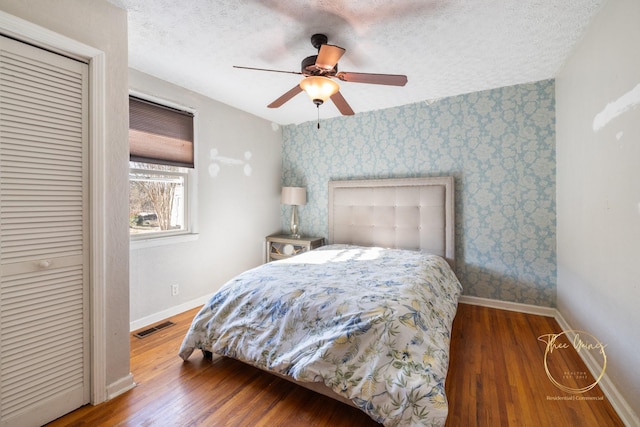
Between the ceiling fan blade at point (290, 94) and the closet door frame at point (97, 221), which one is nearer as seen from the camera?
the closet door frame at point (97, 221)

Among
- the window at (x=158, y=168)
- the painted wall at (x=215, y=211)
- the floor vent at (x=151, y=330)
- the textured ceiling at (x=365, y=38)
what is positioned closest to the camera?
the textured ceiling at (x=365, y=38)

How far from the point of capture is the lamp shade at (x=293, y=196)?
158 inches

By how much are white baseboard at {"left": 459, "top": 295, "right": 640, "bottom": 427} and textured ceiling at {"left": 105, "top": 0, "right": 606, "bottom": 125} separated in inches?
91.6

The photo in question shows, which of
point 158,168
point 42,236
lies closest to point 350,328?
point 42,236

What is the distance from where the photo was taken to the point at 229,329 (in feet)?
6.42

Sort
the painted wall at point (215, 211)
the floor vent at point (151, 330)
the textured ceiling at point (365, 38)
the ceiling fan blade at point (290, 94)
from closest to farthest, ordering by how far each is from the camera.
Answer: the textured ceiling at point (365, 38) → the ceiling fan blade at point (290, 94) → the floor vent at point (151, 330) → the painted wall at point (215, 211)

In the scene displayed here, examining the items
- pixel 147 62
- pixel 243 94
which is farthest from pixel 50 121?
pixel 243 94

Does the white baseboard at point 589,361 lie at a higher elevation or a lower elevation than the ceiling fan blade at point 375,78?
lower

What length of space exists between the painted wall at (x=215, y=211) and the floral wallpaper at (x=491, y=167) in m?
1.47

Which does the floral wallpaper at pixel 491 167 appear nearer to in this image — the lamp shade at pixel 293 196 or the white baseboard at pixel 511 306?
the white baseboard at pixel 511 306

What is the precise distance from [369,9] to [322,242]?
291 cm

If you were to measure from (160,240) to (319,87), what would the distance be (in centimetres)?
214

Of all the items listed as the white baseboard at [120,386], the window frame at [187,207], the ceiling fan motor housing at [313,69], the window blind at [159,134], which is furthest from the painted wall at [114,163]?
the ceiling fan motor housing at [313,69]

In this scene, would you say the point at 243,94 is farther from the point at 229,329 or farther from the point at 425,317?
the point at 425,317
